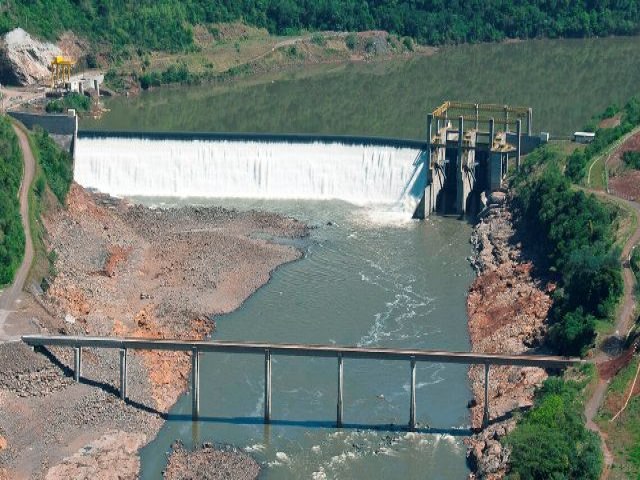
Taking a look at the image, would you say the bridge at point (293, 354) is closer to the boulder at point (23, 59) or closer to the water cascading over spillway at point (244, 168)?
the water cascading over spillway at point (244, 168)

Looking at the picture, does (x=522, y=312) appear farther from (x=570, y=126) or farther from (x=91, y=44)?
(x=91, y=44)

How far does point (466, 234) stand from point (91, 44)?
2250 inches

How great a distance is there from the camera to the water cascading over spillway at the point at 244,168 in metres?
102

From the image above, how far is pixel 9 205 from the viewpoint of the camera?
3273 inches

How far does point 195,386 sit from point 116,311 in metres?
12.1

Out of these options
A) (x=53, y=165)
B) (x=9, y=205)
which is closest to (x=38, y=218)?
(x=9, y=205)

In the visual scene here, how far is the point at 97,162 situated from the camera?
10381 cm

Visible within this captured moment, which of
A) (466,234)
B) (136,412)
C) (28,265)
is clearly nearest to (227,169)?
(466,234)

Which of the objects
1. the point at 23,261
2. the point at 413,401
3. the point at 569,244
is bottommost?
the point at 413,401

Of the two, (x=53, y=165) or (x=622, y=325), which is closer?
(x=622, y=325)

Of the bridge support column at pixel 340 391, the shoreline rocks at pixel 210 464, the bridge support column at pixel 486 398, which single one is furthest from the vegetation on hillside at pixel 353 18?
the shoreline rocks at pixel 210 464

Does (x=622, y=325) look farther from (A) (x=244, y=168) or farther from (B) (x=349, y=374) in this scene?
(A) (x=244, y=168)

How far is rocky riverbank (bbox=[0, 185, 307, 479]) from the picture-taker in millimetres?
64500

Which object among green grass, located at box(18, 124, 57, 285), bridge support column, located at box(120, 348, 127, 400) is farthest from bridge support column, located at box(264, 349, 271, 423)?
green grass, located at box(18, 124, 57, 285)
